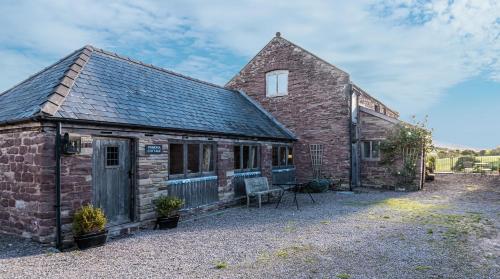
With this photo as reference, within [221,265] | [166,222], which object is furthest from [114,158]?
[221,265]

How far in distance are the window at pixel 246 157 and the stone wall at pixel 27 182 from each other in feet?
23.8

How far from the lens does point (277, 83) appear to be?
19438 mm

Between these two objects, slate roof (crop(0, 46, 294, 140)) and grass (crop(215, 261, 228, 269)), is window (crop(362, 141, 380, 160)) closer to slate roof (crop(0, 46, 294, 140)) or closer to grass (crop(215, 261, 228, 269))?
slate roof (crop(0, 46, 294, 140))

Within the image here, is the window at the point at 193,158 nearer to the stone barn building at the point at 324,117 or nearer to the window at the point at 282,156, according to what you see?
the window at the point at 282,156

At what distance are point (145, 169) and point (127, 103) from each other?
203cm

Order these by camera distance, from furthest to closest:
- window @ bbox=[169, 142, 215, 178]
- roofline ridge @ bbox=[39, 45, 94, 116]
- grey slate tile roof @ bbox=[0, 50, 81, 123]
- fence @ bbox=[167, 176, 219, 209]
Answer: window @ bbox=[169, 142, 215, 178] → fence @ bbox=[167, 176, 219, 209] → grey slate tile roof @ bbox=[0, 50, 81, 123] → roofline ridge @ bbox=[39, 45, 94, 116]

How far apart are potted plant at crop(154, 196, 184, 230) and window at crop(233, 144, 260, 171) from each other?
457cm

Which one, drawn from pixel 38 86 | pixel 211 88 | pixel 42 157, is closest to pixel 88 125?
pixel 42 157

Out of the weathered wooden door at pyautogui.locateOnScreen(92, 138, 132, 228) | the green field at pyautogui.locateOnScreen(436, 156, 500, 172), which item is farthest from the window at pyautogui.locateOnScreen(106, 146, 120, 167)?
the green field at pyautogui.locateOnScreen(436, 156, 500, 172)

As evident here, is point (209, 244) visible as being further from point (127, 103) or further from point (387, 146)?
point (387, 146)

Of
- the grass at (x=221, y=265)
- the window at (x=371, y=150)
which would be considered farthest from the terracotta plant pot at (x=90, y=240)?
the window at (x=371, y=150)

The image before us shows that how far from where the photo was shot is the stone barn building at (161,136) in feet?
25.1

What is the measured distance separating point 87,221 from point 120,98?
12.8 feet

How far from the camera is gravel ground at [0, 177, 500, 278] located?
19.6 ft
